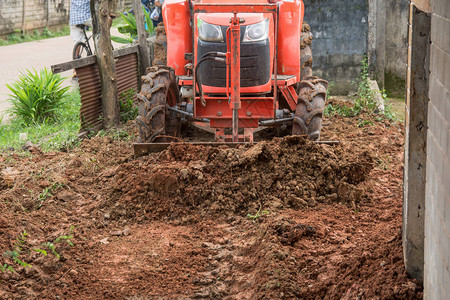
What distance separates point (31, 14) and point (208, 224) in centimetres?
1859

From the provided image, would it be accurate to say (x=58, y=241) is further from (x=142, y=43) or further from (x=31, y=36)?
(x=31, y=36)

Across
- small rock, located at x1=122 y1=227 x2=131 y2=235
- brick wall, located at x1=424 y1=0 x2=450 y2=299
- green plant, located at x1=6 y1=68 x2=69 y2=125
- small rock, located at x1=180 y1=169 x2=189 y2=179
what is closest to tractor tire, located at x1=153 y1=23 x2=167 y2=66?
green plant, located at x1=6 y1=68 x2=69 y2=125

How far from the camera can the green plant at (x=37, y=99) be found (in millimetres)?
8898

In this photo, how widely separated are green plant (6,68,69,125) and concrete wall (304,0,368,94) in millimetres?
4281

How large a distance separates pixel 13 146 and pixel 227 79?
3115 millimetres

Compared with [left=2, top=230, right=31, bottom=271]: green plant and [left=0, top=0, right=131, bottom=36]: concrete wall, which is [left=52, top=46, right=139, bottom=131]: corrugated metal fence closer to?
[left=2, top=230, right=31, bottom=271]: green plant

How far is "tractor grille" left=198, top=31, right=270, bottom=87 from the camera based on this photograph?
6375mm

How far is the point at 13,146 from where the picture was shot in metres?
7.57

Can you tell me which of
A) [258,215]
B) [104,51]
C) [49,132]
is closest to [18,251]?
[258,215]

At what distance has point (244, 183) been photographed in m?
5.67

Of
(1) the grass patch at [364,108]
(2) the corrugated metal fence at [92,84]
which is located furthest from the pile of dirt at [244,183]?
(1) the grass patch at [364,108]

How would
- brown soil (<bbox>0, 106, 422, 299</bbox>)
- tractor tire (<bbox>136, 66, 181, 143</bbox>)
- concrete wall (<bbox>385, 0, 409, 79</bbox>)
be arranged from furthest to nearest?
1. concrete wall (<bbox>385, 0, 409, 79</bbox>)
2. tractor tire (<bbox>136, 66, 181, 143</bbox>)
3. brown soil (<bbox>0, 106, 422, 299</bbox>)

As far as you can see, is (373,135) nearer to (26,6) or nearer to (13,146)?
(13,146)

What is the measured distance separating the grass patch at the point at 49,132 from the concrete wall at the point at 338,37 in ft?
13.6
